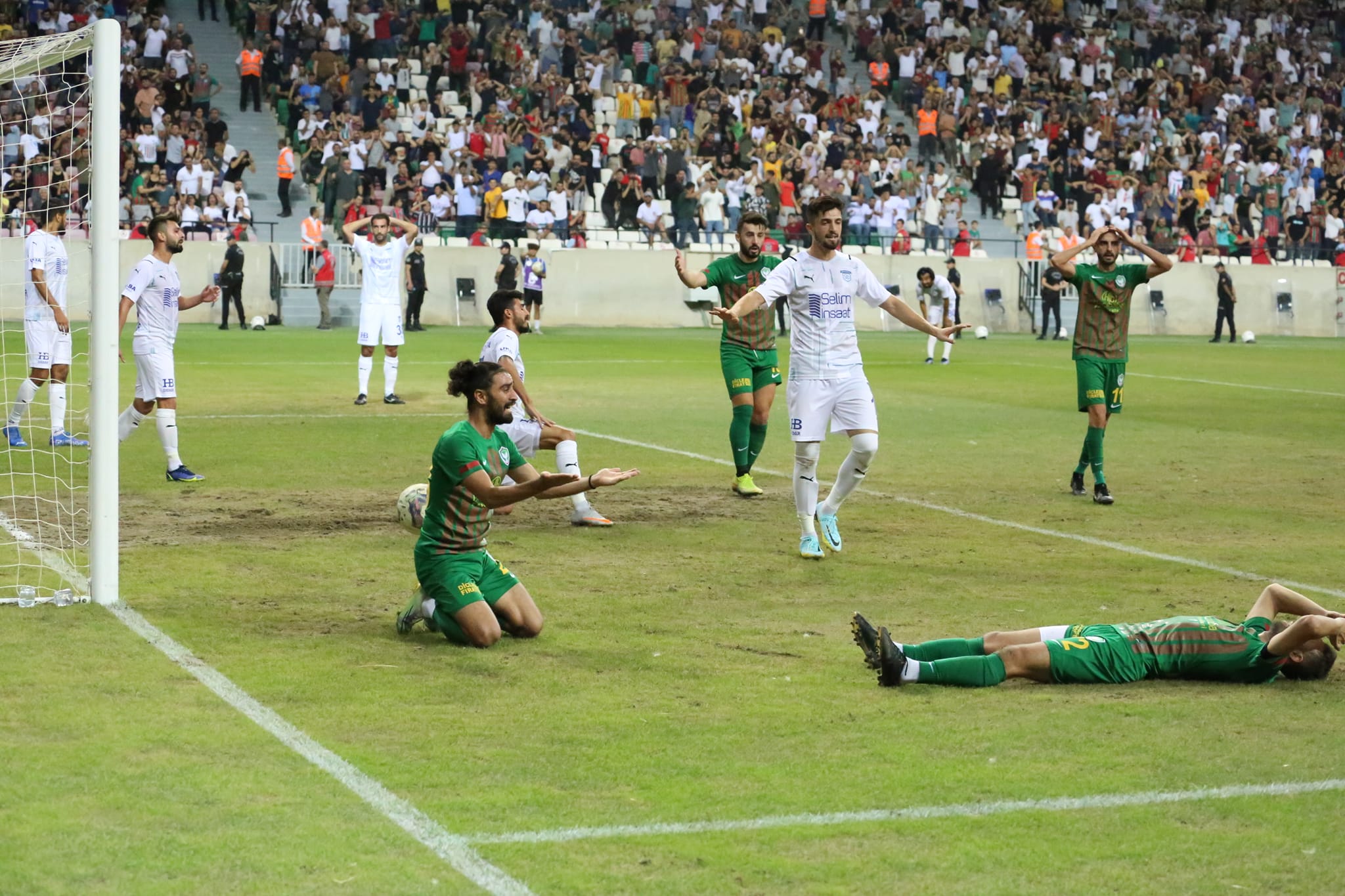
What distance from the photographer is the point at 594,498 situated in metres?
13.7

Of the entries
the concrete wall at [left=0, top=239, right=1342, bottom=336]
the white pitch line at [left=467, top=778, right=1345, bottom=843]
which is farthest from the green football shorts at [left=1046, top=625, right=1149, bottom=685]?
the concrete wall at [left=0, top=239, right=1342, bottom=336]

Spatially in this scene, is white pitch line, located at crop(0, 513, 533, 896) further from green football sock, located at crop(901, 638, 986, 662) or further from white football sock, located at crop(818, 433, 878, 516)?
white football sock, located at crop(818, 433, 878, 516)

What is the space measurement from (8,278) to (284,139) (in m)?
10.3

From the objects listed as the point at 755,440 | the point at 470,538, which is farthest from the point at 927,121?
the point at 470,538

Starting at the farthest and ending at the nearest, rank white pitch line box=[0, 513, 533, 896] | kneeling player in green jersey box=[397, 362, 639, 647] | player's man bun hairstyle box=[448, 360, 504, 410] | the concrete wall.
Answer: the concrete wall → player's man bun hairstyle box=[448, 360, 504, 410] → kneeling player in green jersey box=[397, 362, 639, 647] → white pitch line box=[0, 513, 533, 896]

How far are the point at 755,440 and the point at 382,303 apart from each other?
8141 mm

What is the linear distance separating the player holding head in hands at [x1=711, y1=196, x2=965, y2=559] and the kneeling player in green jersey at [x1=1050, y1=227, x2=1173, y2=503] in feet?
9.66

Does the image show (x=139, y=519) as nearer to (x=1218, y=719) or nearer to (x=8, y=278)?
(x=1218, y=719)

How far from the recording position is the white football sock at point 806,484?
11.1 metres

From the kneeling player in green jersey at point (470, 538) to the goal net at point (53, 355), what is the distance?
1894 mm

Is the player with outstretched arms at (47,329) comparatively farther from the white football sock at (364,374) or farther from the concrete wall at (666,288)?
the concrete wall at (666,288)

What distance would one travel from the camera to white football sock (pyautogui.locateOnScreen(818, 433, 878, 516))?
10977 millimetres

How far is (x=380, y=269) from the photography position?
68.1 ft

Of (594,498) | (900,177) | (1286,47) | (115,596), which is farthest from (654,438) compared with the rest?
(1286,47)
